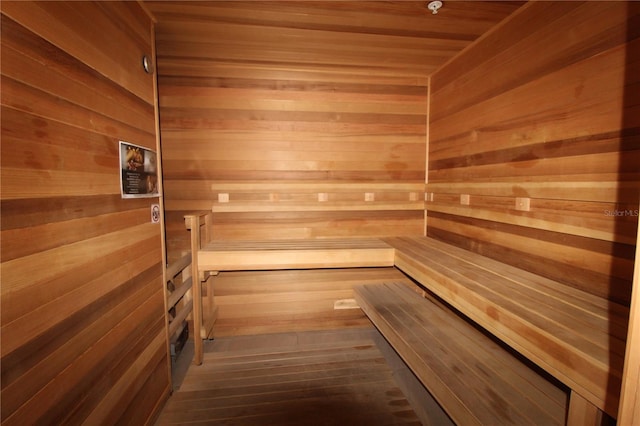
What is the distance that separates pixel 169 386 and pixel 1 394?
1.39 meters

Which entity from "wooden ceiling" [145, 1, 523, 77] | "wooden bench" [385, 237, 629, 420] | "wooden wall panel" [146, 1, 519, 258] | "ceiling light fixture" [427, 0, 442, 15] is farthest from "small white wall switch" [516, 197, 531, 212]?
"ceiling light fixture" [427, 0, 442, 15]

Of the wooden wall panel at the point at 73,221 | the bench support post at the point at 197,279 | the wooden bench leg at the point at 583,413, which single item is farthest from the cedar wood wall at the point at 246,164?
the wooden bench leg at the point at 583,413

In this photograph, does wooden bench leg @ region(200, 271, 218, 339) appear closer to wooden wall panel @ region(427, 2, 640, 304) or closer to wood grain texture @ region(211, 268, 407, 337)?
wood grain texture @ region(211, 268, 407, 337)

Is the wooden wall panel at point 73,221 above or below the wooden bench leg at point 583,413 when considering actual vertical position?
above

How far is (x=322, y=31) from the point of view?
6.42 ft

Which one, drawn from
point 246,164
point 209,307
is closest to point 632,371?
point 246,164

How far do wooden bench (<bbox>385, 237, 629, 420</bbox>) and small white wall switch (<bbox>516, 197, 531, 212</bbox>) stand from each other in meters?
0.39

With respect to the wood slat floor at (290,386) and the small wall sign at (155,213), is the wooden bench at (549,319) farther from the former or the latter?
the small wall sign at (155,213)

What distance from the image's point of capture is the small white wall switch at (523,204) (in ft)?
5.46

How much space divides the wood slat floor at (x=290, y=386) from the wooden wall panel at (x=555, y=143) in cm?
133

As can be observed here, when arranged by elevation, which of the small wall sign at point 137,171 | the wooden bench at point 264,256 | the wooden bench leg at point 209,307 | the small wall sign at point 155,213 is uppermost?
the small wall sign at point 137,171

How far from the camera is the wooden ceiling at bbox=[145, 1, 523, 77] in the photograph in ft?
5.63

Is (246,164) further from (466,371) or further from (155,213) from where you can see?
(466,371)

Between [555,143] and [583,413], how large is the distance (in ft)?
4.31
